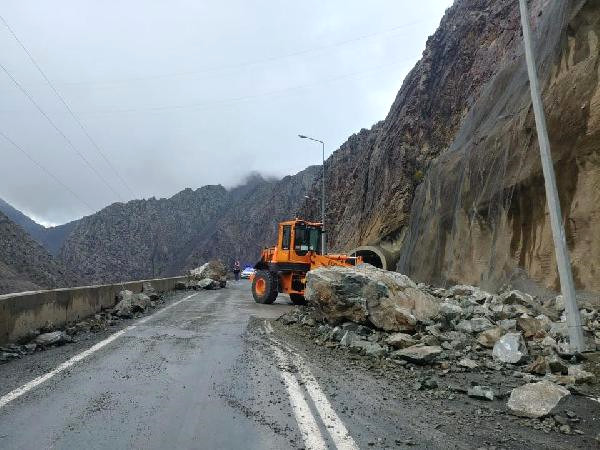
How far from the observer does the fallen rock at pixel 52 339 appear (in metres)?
8.09

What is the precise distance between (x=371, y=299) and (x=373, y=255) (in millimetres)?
31630

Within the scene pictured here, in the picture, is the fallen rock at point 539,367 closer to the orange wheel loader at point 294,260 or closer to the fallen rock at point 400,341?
the fallen rock at point 400,341

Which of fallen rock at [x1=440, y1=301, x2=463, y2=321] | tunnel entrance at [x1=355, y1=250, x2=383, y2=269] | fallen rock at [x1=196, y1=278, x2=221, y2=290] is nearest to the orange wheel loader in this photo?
fallen rock at [x1=440, y1=301, x2=463, y2=321]

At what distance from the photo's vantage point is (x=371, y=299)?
8.83 m

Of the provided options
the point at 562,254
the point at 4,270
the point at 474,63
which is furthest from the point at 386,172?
the point at 562,254

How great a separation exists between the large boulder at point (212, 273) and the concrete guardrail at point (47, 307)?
1671cm

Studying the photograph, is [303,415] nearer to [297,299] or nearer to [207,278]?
[297,299]

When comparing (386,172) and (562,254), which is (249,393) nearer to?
(562,254)

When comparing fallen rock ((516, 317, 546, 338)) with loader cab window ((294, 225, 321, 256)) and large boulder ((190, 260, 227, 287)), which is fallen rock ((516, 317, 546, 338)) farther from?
large boulder ((190, 260, 227, 287))

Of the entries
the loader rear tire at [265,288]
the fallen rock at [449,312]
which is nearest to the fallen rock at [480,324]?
the fallen rock at [449,312]

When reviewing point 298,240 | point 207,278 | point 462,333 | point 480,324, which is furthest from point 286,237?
point 207,278

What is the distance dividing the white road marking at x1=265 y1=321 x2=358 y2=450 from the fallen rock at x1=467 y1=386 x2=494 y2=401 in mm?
1607

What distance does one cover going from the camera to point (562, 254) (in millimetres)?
6992

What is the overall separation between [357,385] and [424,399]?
0.88 m
